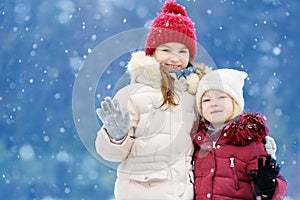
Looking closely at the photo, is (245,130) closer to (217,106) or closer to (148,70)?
(217,106)

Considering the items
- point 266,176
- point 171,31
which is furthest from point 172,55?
point 266,176

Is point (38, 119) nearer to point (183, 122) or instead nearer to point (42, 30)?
point (42, 30)

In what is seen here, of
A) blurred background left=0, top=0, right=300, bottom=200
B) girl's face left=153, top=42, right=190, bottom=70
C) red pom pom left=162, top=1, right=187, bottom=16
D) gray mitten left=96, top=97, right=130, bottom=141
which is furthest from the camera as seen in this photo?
blurred background left=0, top=0, right=300, bottom=200

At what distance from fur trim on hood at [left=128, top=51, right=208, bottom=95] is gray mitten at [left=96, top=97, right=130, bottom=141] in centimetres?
21

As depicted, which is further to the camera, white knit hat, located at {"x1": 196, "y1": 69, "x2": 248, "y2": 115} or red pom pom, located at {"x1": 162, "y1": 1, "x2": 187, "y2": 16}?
red pom pom, located at {"x1": 162, "y1": 1, "x2": 187, "y2": 16}

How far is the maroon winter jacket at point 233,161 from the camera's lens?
5.32 ft

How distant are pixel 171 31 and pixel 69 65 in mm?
1593

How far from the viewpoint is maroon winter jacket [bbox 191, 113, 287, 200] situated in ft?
5.32

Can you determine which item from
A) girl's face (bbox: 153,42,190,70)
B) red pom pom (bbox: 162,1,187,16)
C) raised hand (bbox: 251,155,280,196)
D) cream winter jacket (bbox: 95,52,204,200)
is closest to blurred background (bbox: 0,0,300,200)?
red pom pom (bbox: 162,1,187,16)

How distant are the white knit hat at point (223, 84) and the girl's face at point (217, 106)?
15 mm

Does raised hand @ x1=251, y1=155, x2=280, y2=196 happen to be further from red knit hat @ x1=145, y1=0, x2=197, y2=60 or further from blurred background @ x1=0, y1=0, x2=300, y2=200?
blurred background @ x1=0, y1=0, x2=300, y2=200

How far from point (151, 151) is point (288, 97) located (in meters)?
1.68

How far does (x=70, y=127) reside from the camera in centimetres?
330

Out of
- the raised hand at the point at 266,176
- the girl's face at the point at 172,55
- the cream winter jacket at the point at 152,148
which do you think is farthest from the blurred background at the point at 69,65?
the raised hand at the point at 266,176
